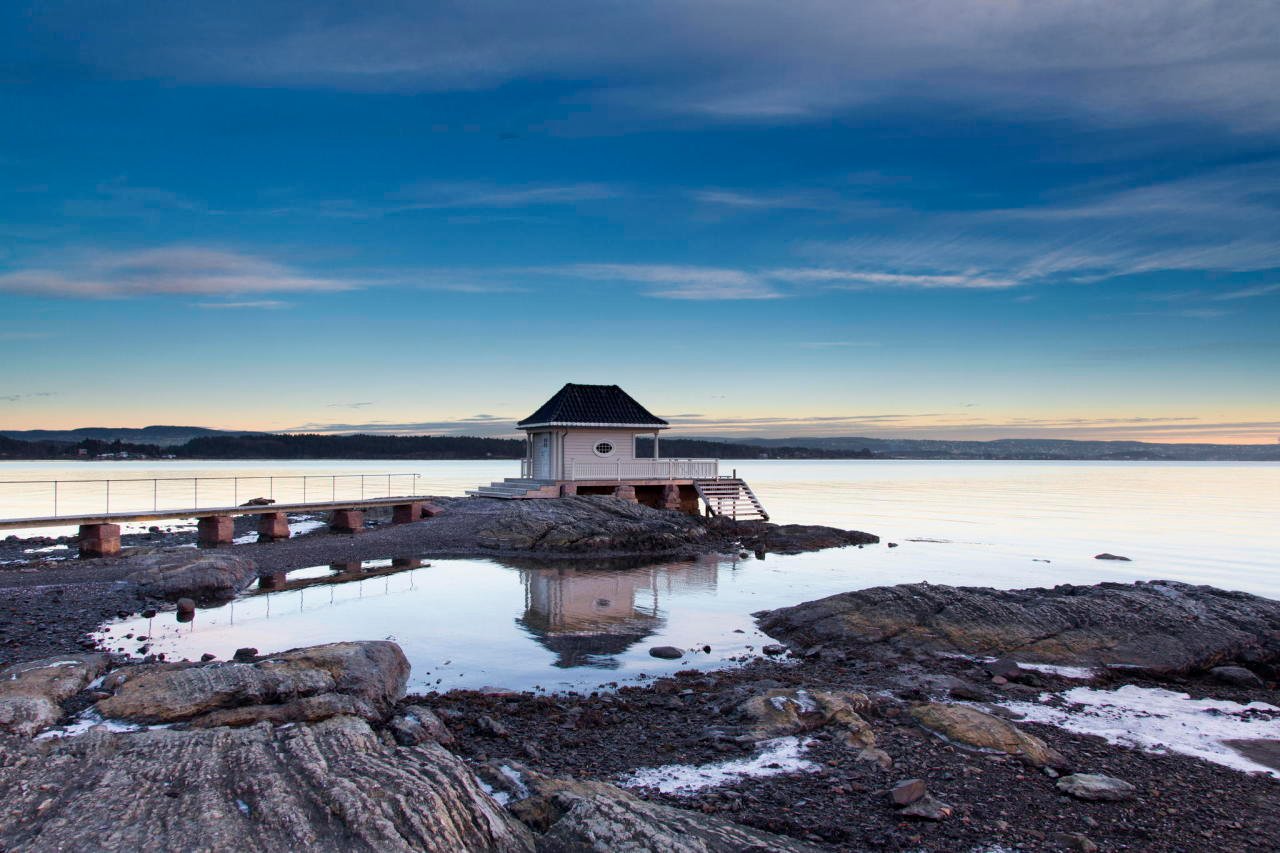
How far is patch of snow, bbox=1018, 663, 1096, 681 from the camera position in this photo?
11.9 meters

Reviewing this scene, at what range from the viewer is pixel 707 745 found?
838 centimetres

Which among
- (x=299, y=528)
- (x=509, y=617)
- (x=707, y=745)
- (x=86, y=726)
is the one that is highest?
(x=86, y=726)

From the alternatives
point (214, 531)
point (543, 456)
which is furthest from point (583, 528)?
point (214, 531)

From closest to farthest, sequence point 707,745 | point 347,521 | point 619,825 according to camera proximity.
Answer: point 619,825 < point 707,745 < point 347,521

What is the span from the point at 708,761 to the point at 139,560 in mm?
18944

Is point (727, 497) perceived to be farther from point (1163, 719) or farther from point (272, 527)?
point (1163, 719)

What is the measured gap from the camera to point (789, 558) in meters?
26.7

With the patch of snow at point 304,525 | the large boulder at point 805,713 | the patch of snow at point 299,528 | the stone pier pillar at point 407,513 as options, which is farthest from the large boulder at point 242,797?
the stone pier pillar at point 407,513

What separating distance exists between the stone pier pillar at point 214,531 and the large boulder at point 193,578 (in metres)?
6.06

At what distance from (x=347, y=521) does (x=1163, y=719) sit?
2783 cm

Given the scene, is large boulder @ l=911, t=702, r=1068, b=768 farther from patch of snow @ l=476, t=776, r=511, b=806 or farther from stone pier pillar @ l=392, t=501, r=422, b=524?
stone pier pillar @ l=392, t=501, r=422, b=524

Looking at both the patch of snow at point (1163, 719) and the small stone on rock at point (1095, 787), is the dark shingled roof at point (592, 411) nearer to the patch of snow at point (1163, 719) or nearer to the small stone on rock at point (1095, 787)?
the patch of snow at point (1163, 719)

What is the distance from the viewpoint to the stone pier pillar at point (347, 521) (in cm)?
3109

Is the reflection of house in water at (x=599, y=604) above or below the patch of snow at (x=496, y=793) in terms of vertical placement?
below
